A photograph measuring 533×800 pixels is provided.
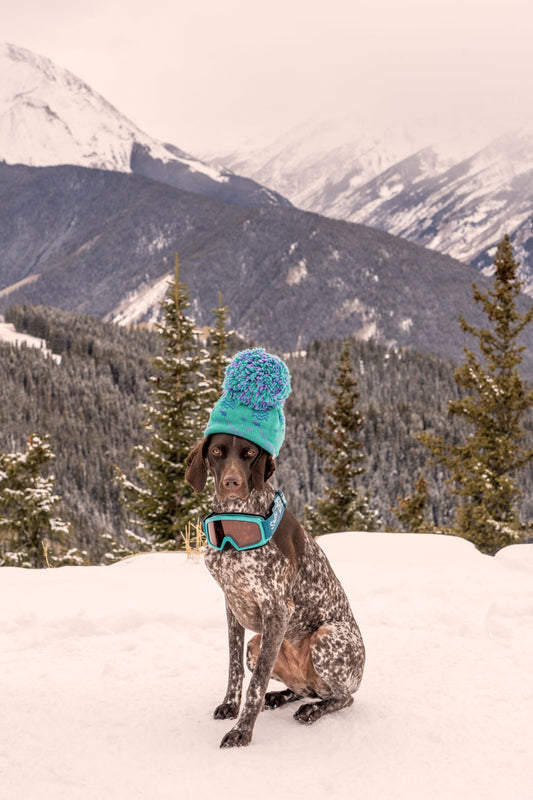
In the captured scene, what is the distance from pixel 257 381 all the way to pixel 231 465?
1.88 ft

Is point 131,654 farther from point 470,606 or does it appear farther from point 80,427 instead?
point 80,427

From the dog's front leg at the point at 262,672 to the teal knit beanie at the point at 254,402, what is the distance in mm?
1013

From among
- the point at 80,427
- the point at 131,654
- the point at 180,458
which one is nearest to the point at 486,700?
the point at 131,654

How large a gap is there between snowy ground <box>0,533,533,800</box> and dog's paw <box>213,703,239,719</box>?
58 mm

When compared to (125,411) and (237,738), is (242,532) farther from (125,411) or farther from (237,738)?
(125,411)

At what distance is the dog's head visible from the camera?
3732 millimetres

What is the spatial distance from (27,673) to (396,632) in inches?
132

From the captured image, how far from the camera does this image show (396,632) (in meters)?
6.24

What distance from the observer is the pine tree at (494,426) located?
2111 cm

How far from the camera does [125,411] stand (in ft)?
476

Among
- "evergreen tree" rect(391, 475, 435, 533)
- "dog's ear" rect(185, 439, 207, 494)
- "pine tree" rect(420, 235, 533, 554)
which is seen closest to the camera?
"dog's ear" rect(185, 439, 207, 494)

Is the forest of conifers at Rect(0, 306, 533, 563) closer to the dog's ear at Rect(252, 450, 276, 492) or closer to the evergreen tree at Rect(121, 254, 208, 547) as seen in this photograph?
the evergreen tree at Rect(121, 254, 208, 547)

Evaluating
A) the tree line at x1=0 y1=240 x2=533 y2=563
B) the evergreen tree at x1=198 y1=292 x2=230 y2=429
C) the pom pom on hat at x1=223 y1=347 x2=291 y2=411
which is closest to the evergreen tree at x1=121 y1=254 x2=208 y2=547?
the evergreen tree at x1=198 y1=292 x2=230 y2=429

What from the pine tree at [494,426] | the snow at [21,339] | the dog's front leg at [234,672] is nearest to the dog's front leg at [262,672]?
the dog's front leg at [234,672]
